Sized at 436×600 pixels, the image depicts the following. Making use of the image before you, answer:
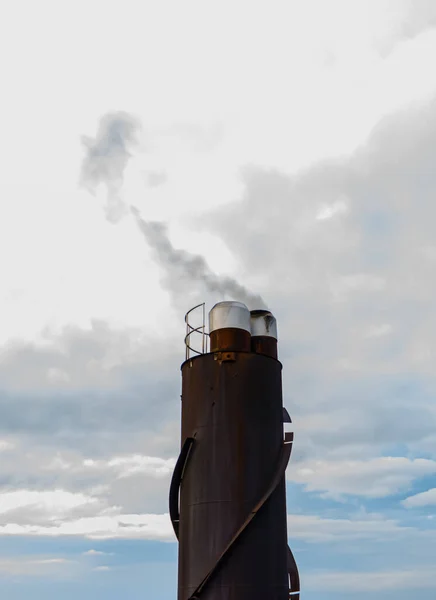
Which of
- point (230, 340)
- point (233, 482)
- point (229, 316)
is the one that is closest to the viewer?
point (233, 482)

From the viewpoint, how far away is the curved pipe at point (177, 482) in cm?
1430

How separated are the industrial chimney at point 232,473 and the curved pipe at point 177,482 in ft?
0.08

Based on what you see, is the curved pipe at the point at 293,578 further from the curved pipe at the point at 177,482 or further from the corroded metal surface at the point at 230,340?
the corroded metal surface at the point at 230,340

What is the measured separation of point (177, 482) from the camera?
47.5 ft

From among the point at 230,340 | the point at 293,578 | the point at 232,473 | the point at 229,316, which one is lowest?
the point at 293,578

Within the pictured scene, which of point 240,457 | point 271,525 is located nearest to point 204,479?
point 240,457

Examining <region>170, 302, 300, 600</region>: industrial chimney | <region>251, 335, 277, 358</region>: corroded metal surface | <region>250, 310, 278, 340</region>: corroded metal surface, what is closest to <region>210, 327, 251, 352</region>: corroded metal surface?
<region>170, 302, 300, 600</region>: industrial chimney

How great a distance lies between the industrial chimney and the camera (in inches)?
516

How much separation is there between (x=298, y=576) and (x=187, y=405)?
5.10 metres

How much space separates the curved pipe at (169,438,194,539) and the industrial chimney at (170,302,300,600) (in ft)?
0.08

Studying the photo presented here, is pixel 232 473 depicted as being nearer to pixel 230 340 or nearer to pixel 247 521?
pixel 247 521

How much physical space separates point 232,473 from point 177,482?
1.64m

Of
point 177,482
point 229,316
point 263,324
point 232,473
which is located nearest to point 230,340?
point 229,316

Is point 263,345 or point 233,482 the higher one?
point 263,345
